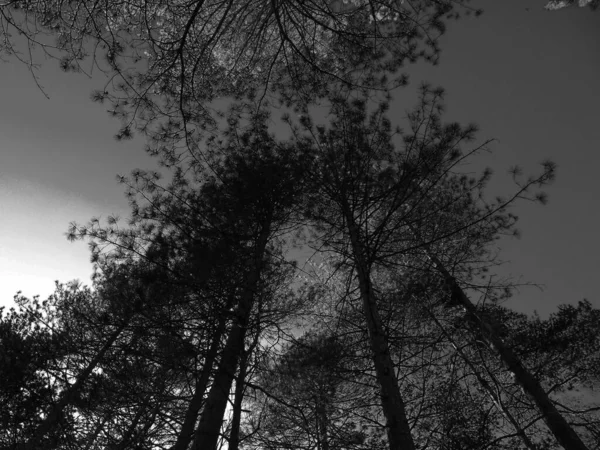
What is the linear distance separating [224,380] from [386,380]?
95.4 inches

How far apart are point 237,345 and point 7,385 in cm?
541

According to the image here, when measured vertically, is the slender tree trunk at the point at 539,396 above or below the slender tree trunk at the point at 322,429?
above

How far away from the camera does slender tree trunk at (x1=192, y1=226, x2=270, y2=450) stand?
147 inches

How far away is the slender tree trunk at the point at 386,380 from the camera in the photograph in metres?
2.61

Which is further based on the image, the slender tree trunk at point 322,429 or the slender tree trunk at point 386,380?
the slender tree trunk at point 322,429

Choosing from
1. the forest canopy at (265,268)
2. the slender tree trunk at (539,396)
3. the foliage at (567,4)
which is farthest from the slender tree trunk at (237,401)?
the foliage at (567,4)

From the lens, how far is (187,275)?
17.1 ft

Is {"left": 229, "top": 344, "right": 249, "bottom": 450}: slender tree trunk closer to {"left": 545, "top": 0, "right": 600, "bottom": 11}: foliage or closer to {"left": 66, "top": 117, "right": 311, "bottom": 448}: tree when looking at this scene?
{"left": 66, "top": 117, "right": 311, "bottom": 448}: tree

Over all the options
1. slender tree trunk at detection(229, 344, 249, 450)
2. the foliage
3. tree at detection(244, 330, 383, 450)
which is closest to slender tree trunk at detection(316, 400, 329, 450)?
tree at detection(244, 330, 383, 450)

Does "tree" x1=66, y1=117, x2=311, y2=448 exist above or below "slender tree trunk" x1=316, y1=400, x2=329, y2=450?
above

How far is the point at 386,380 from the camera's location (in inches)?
116

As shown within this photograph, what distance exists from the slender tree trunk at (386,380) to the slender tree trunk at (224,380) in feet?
4.88

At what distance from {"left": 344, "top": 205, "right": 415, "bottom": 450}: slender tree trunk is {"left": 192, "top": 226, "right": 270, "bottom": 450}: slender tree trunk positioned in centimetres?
149

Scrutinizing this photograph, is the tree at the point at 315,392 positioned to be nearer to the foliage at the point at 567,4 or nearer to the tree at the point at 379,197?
the tree at the point at 379,197
